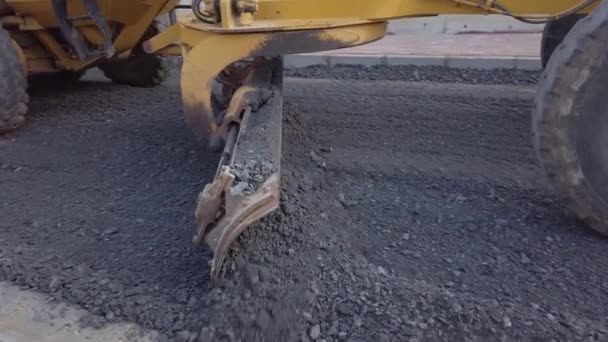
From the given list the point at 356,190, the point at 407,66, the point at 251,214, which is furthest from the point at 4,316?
the point at 407,66

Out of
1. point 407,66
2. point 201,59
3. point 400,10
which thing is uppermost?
point 400,10

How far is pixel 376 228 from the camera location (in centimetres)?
289

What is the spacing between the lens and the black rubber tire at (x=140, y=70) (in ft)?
18.4

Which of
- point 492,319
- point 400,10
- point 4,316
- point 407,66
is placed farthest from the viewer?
point 407,66

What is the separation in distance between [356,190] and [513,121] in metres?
1.66

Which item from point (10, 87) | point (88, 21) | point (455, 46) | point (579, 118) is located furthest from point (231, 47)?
point (455, 46)

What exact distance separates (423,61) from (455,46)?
1082 mm

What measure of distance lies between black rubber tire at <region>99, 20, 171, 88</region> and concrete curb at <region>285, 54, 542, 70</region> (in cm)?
142

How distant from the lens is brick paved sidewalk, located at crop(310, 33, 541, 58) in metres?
6.34

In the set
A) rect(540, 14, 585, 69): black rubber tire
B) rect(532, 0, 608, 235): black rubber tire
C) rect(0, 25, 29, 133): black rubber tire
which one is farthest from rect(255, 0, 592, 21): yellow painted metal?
rect(0, 25, 29, 133): black rubber tire

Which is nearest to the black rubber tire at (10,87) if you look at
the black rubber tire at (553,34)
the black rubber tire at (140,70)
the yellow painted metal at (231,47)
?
the black rubber tire at (140,70)

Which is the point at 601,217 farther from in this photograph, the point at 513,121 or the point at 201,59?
the point at 201,59

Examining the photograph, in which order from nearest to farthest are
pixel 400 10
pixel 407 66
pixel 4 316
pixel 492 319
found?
pixel 492 319
pixel 4 316
pixel 400 10
pixel 407 66

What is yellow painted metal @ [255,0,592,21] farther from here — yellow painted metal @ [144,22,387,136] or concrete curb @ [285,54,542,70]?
concrete curb @ [285,54,542,70]
